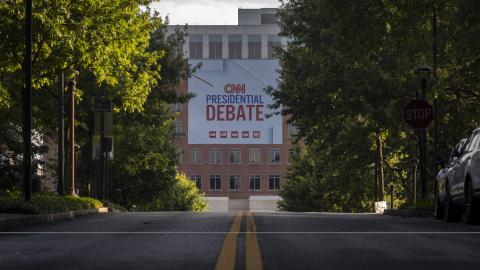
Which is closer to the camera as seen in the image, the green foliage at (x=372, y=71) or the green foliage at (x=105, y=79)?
the green foliage at (x=105, y=79)

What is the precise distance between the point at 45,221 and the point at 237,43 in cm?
12400

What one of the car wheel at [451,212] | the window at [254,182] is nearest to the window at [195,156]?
the window at [254,182]

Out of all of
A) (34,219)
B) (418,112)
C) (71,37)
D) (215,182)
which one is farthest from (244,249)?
(215,182)

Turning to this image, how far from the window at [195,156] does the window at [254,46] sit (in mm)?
15553

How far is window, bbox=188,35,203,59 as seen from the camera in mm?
144000

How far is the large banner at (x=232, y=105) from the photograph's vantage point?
14238cm

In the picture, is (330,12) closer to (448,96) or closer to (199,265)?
(448,96)

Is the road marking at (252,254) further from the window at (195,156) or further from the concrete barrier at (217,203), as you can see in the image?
the window at (195,156)

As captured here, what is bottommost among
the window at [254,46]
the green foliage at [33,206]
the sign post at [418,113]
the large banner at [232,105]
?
the green foliage at [33,206]

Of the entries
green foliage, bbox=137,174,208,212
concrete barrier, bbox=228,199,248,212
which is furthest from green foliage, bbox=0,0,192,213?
concrete barrier, bbox=228,199,248,212

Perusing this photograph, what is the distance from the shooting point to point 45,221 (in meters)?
21.2

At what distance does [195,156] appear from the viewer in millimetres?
143750

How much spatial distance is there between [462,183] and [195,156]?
412 feet

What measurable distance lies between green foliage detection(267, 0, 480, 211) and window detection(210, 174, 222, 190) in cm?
9062
